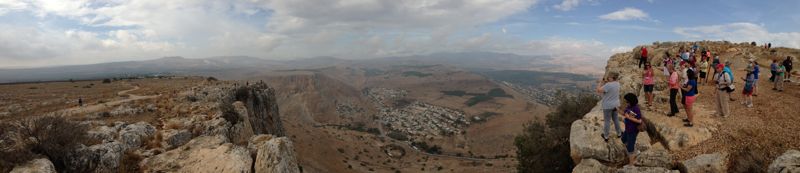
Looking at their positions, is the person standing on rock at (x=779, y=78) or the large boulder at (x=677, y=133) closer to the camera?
the large boulder at (x=677, y=133)

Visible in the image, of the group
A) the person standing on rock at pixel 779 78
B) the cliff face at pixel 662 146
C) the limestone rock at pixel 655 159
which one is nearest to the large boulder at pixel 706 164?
the cliff face at pixel 662 146

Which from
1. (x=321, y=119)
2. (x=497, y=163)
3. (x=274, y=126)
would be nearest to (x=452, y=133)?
(x=497, y=163)

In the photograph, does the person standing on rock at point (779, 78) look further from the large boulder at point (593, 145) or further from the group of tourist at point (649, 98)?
the large boulder at point (593, 145)

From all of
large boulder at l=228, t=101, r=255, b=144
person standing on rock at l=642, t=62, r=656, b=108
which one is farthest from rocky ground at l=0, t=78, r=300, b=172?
person standing on rock at l=642, t=62, r=656, b=108

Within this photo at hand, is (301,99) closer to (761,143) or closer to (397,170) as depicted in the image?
(397,170)

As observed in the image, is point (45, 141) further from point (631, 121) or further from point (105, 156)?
point (631, 121)

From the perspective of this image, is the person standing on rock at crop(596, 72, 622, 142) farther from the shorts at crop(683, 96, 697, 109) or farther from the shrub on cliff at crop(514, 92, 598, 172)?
the shrub on cliff at crop(514, 92, 598, 172)

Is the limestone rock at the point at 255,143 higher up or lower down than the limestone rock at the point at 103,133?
lower down
